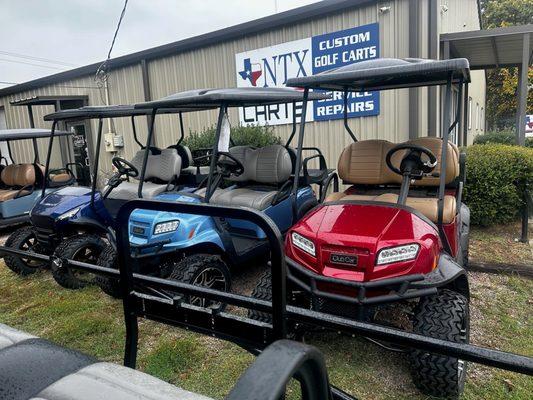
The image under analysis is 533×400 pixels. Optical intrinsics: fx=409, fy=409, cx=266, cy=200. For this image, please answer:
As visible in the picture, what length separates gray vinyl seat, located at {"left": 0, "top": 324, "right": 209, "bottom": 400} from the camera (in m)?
1.06

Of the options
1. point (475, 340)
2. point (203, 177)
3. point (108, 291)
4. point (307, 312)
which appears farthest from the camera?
point (203, 177)

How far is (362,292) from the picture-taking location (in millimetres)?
2109

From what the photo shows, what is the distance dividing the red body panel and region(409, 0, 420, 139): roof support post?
4107 millimetres

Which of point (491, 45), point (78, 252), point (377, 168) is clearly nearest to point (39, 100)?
point (78, 252)

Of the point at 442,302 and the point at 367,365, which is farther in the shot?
the point at 367,365

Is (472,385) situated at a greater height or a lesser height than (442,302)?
lesser

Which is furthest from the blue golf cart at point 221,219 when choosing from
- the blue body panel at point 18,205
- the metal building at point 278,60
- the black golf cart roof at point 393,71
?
the blue body panel at point 18,205

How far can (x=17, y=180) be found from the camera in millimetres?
6250

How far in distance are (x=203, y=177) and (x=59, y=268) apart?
9.17 feet

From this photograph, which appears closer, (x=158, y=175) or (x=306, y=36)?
(x=158, y=175)

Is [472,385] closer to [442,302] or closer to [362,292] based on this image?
[442,302]

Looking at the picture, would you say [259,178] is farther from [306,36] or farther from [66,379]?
[306,36]

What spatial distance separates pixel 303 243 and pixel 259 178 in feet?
6.00

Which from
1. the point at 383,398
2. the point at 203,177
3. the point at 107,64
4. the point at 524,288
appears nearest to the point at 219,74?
the point at 107,64
